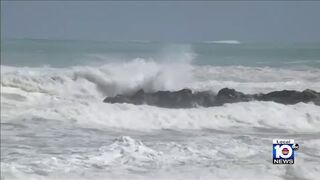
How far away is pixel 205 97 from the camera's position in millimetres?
6105

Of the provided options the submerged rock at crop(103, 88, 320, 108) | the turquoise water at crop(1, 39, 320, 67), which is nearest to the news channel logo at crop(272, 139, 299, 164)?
the submerged rock at crop(103, 88, 320, 108)

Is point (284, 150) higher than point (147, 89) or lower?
lower

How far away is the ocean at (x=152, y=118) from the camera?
3846 mm

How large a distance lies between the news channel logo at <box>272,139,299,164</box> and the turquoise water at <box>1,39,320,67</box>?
7.45ft

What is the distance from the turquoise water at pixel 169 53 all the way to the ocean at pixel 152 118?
3 cm

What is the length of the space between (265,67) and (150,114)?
7.11 feet

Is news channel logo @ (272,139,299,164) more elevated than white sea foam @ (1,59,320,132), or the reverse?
white sea foam @ (1,59,320,132)

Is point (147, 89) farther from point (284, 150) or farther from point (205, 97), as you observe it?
point (284, 150)

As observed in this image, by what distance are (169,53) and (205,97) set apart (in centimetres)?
224

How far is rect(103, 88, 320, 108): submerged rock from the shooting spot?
5766mm

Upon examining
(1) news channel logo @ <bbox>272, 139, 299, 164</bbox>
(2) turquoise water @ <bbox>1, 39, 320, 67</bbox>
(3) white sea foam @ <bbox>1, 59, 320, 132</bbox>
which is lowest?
(1) news channel logo @ <bbox>272, 139, 299, 164</bbox>

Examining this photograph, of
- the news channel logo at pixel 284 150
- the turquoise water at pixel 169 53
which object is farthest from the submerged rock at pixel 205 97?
the news channel logo at pixel 284 150

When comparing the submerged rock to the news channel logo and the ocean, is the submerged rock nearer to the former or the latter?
the ocean

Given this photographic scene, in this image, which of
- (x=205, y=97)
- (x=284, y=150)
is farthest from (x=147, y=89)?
(x=284, y=150)
